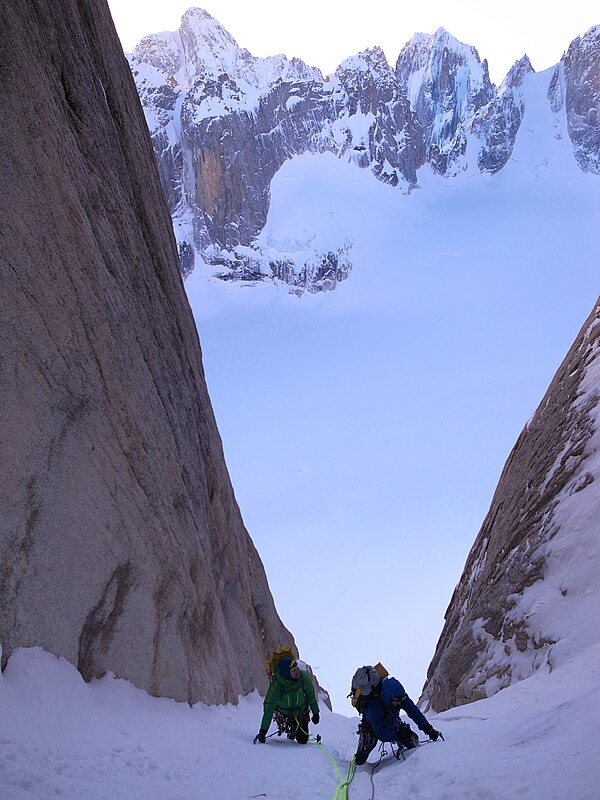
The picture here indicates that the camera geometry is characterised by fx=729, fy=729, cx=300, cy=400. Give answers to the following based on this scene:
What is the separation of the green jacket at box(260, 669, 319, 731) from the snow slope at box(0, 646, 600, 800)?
44 centimetres

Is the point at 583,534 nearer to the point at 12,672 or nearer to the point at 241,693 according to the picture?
the point at 241,693

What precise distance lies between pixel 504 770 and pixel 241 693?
Result: 10.6 meters

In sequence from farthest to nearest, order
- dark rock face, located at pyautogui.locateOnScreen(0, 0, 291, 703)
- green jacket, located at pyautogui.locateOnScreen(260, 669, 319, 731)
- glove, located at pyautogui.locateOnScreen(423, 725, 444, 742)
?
green jacket, located at pyautogui.locateOnScreen(260, 669, 319, 731) → dark rock face, located at pyautogui.locateOnScreen(0, 0, 291, 703) → glove, located at pyautogui.locateOnScreen(423, 725, 444, 742)

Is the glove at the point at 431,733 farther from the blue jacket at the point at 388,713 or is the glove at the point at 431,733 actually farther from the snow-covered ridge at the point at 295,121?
the snow-covered ridge at the point at 295,121

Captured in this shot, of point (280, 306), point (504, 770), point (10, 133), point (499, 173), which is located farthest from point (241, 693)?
point (499, 173)

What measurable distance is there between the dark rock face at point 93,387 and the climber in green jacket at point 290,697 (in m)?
2.27

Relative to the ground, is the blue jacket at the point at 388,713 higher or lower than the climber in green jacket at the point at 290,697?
lower

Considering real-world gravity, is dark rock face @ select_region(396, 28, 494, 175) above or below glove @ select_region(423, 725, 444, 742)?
above

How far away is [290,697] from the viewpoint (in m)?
9.52

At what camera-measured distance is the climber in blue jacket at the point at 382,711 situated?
8094 millimetres

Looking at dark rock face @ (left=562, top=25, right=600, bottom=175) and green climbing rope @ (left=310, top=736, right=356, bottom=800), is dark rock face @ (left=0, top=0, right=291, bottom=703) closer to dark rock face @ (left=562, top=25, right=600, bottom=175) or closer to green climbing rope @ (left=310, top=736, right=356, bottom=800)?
green climbing rope @ (left=310, top=736, right=356, bottom=800)

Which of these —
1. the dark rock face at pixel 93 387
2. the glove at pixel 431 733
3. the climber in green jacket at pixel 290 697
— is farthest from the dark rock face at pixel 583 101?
the glove at pixel 431 733


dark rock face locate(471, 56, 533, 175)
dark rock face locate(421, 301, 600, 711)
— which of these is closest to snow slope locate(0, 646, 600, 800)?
dark rock face locate(421, 301, 600, 711)

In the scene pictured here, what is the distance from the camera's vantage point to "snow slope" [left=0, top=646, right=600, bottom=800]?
5777mm
